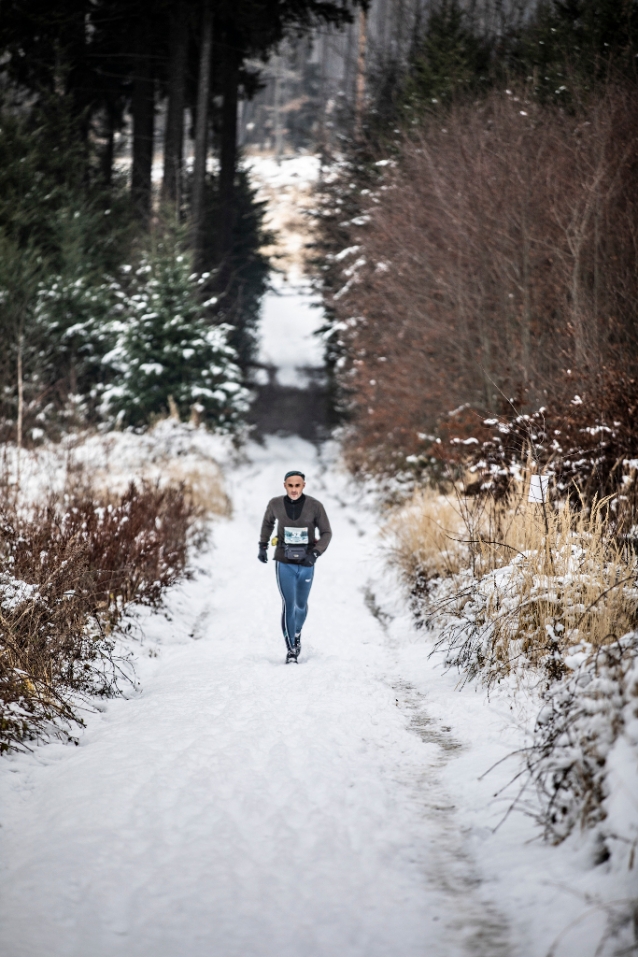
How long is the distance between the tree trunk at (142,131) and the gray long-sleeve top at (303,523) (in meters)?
18.5

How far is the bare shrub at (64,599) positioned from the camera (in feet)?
14.8

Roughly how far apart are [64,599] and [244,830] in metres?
3.06

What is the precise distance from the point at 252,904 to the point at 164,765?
137cm

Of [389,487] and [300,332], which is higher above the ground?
[300,332]

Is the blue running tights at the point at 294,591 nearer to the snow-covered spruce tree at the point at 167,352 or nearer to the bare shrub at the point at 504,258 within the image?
the bare shrub at the point at 504,258

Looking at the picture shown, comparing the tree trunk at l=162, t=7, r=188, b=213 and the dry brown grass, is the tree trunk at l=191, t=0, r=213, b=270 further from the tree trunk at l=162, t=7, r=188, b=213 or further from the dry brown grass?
the dry brown grass

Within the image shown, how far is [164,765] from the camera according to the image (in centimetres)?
400

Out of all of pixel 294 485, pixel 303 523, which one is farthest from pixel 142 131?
pixel 303 523

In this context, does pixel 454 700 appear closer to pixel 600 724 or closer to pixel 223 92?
pixel 600 724

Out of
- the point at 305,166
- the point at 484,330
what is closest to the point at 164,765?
the point at 484,330

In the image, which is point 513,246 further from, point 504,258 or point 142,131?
point 142,131

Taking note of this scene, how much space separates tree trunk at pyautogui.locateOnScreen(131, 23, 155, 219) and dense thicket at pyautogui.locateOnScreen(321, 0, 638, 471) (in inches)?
359

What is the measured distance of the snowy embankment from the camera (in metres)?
2.64

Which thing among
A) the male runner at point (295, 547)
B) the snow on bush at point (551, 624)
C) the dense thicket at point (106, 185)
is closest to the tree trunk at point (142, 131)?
the dense thicket at point (106, 185)
